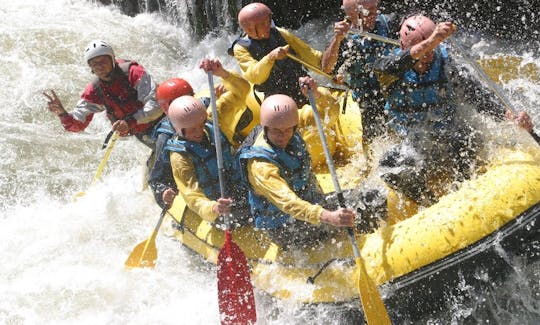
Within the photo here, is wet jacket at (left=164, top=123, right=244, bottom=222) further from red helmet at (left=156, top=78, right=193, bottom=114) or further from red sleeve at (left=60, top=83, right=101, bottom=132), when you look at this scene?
red sleeve at (left=60, top=83, right=101, bottom=132)

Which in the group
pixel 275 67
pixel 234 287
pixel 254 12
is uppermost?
pixel 254 12

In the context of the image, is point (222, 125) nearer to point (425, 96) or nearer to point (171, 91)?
point (171, 91)

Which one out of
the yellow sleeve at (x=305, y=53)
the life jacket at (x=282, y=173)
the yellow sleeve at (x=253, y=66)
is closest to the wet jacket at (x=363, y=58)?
the yellow sleeve at (x=305, y=53)

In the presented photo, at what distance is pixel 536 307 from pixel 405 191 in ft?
3.77

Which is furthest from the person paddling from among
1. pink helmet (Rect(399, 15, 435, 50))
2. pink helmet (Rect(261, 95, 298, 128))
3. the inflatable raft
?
pink helmet (Rect(399, 15, 435, 50))

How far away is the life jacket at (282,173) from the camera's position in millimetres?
3738

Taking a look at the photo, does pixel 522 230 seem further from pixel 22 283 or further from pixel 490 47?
pixel 490 47

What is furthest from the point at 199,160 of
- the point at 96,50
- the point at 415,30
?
the point at 415,30

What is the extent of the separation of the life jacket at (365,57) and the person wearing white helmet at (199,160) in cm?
103

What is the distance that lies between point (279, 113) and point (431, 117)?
128cm

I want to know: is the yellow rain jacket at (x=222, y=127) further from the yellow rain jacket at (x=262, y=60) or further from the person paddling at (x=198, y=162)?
the yellow rain jacket at (x=262, y=60)

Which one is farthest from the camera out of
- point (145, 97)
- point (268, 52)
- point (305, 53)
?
point (145, 97)

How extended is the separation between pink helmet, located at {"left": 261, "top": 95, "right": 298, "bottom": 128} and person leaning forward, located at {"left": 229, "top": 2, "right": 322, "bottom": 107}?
1043mm

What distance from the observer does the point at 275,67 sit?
4.87 metres
